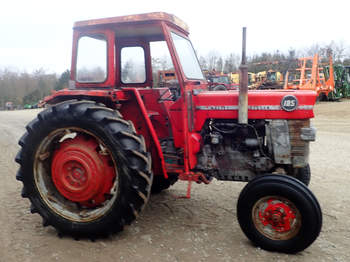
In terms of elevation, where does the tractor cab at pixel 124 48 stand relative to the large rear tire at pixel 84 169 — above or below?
above

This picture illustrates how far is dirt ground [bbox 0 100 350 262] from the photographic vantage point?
292 cm

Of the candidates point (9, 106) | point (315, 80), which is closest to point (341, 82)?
point (315, 80)

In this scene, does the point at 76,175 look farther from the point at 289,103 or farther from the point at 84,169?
the point at 289,103

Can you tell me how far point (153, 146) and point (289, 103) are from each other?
159cm

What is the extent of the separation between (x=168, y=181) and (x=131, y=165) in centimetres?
157

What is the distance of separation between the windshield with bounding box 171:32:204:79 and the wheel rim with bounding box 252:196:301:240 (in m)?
1.64

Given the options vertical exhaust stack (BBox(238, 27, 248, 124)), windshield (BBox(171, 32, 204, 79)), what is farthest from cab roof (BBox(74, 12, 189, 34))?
vertical exhaust stack (BBox(238, 27, 248, 124))

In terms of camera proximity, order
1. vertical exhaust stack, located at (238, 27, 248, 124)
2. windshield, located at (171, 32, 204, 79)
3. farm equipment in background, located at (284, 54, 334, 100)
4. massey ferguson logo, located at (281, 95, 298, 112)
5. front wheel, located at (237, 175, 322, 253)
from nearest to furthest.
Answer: front wheel, located at (237, 175, 322, 253) → vertical exhaust stack, located at (238, 27, 248, 124) → massey ferguson logo, located at (281, 95, 298, 112) → windshield, located at (171, 32, 204, 79) → farm equipment in background, located at (284, 54, 334, 100)

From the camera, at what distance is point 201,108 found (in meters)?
3.49

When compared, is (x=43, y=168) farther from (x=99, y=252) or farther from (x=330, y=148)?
(x=330, y=148)

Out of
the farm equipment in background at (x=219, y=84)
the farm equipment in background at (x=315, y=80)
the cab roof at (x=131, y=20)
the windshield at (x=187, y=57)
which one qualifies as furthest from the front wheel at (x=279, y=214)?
the farm equipment in background at (x=315, y=80)

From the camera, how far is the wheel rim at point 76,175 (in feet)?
10.8

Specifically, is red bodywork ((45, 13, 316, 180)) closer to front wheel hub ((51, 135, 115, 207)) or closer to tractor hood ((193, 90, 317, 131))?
tractor hood ((193, 90, 317, 131))

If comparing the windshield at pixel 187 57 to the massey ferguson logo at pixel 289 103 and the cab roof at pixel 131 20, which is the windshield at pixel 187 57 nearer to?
the cab roof at pixel 131 20
